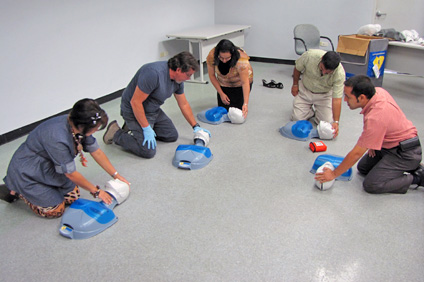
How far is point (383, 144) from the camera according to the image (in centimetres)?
201

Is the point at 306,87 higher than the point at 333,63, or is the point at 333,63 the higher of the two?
the point at 333,63

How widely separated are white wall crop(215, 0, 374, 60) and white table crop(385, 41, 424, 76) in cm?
115

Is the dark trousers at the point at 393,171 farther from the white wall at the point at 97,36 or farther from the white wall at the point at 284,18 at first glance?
the white wall at the point at 284,18

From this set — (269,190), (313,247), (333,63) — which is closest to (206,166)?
(269,190)

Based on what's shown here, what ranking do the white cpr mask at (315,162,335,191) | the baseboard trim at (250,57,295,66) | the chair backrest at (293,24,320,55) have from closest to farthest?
the white cpr mask at (315,162,335,191) → the chair backrest at (293,24,320,55) → the baseboard trim at (250,57,295,66)

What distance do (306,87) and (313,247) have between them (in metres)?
1.92

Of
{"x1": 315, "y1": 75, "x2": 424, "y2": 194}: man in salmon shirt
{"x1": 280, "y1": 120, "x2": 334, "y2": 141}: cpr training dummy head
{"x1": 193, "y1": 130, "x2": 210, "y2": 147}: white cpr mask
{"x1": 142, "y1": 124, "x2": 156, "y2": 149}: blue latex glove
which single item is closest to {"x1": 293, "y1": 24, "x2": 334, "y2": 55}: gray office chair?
{"x1": 280, "y1": 120, "x2": 334, "y2": 141}: cpr training dummy head

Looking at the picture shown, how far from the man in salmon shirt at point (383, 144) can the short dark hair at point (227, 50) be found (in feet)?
4.14

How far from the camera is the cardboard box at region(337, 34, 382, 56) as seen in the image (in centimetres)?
390

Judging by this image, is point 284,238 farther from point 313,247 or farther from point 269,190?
point 269,190

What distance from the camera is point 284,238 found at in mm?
1734

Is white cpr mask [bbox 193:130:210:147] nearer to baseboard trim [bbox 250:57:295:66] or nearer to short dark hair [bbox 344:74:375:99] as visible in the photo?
short dark hair [bbox 344:74:375:99]

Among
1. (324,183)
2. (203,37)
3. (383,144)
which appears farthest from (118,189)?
(203,37)

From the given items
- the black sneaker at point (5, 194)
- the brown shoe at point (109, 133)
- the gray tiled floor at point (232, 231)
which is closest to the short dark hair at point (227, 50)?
the gray tiled floor at point (232, 231)
